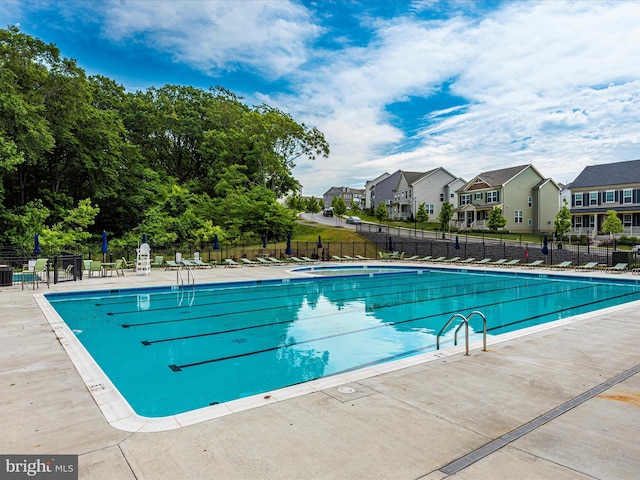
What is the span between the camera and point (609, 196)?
116ft

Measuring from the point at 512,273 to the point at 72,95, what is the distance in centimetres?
2934

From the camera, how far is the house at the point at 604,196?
33625mm

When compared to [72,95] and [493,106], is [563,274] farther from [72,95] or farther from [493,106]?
[72,95]

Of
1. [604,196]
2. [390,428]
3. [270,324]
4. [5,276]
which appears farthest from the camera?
[604,196]

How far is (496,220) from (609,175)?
10.7 metres

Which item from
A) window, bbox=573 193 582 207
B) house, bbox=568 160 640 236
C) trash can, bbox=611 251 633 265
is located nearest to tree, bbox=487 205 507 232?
house, bbox=568 160 640 236

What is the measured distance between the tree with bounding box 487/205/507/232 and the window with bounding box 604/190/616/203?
8592 millimetres

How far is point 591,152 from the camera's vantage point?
40.9 m

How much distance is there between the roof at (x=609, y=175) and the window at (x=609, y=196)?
825 mm

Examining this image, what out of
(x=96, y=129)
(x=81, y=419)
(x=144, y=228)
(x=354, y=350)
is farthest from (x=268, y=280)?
(x=96, y=129)

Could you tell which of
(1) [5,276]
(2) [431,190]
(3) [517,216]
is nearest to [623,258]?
(3) [517,216]

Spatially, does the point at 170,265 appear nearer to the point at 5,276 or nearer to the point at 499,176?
the point at 5,276

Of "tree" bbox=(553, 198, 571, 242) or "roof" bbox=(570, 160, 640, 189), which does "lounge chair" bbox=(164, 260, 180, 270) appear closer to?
"tree" bbox=(553, 198, 571, 242)
